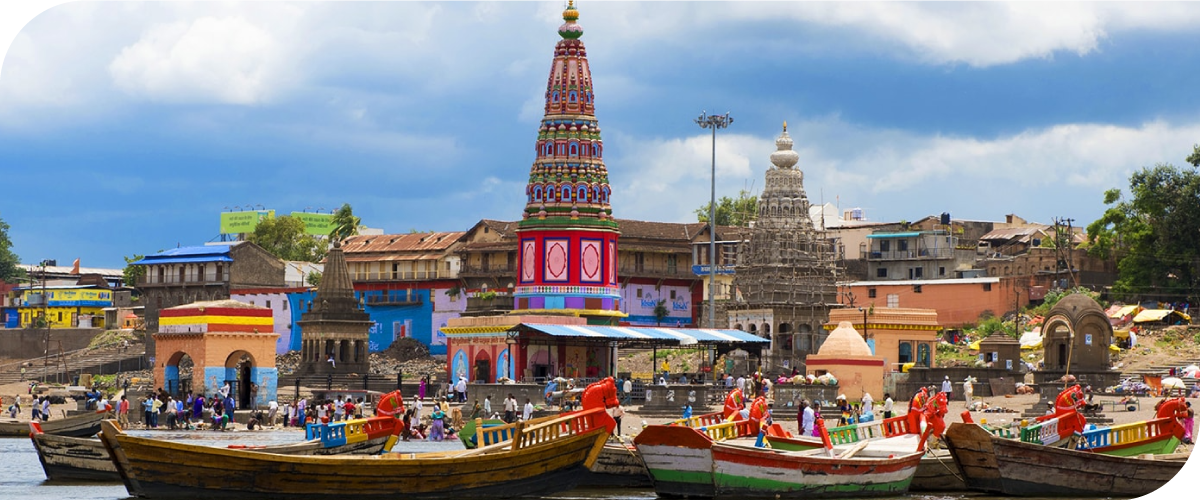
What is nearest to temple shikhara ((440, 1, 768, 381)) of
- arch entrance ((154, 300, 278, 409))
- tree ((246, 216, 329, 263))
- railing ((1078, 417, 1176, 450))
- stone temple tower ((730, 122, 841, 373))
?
arch entrance ((154, 300, 278, 409))

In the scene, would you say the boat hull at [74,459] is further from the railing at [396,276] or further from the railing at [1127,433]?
the railing at [396,276]

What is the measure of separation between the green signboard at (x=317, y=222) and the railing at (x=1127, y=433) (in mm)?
90094

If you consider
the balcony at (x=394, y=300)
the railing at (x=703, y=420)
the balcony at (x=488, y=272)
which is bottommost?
the railing at (x=703, y=420)

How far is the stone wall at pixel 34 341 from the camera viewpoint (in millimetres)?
90312

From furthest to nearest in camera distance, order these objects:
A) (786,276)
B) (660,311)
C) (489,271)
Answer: (660,311) < (489,271) < (786,276)

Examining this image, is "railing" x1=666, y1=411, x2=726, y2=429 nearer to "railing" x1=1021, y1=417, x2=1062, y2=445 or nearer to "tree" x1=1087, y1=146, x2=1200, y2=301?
"railing" x1=1021, y1=417, x2=1062, y2=445

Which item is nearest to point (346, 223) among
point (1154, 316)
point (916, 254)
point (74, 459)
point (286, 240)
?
point (286, 240)

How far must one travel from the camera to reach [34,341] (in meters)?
90.7

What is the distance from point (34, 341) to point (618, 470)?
6604 cm

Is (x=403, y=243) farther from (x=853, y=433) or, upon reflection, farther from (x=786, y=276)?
(x=853, y=433)

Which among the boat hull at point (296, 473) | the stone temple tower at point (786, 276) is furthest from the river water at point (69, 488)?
the stone temple tower at point (786, 276)

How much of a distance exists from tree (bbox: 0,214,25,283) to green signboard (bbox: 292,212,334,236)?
18674 mm

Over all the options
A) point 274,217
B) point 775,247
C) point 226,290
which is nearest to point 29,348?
point 226,290

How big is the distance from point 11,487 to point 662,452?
13.2m
